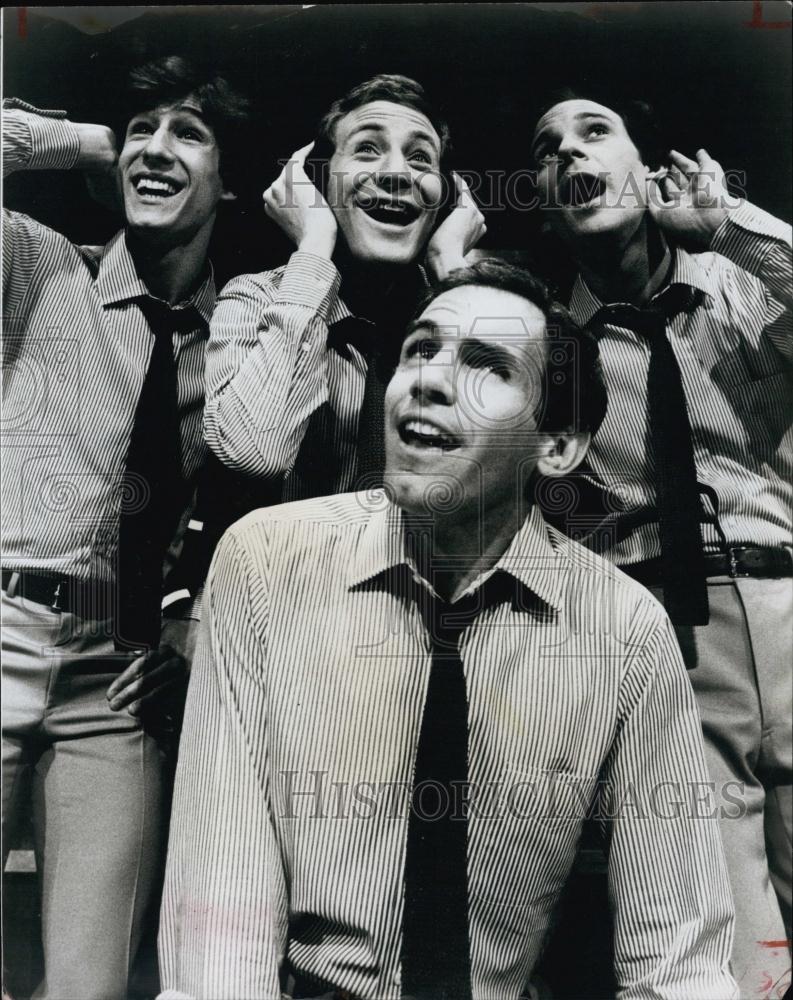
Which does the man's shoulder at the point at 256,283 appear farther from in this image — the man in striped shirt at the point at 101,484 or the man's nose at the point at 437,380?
the man's nose at the point at 437,380

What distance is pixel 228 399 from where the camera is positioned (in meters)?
2.51

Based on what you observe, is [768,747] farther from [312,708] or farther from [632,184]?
[632,184]

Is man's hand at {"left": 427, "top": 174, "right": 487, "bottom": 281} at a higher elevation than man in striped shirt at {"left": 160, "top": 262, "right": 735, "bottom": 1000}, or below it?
higher

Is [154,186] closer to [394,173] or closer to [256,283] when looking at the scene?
[256,283]

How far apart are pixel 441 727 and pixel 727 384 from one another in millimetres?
1176

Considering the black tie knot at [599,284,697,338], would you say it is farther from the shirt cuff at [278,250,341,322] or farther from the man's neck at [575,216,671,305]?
the shirt cuff at [278,250,341,322]

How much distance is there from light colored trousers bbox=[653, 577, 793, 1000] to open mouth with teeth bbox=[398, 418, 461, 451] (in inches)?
26.6

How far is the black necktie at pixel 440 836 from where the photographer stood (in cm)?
233

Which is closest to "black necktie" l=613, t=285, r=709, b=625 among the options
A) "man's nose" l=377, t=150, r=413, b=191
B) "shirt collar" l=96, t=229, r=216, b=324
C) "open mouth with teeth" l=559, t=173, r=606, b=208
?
"open mouth with teeth" l=559, t=173, r=606, b=208

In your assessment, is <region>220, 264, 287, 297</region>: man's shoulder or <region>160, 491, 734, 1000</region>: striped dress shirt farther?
<region>220, 264, 287, 297</region>: man's shoulder

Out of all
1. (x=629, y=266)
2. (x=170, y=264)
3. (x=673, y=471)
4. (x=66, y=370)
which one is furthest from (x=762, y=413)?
(x=66, y=370)

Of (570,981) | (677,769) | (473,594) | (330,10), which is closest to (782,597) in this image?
(677,769)

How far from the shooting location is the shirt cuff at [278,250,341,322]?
252cm

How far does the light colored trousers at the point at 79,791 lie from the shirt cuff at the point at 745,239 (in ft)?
6.29
